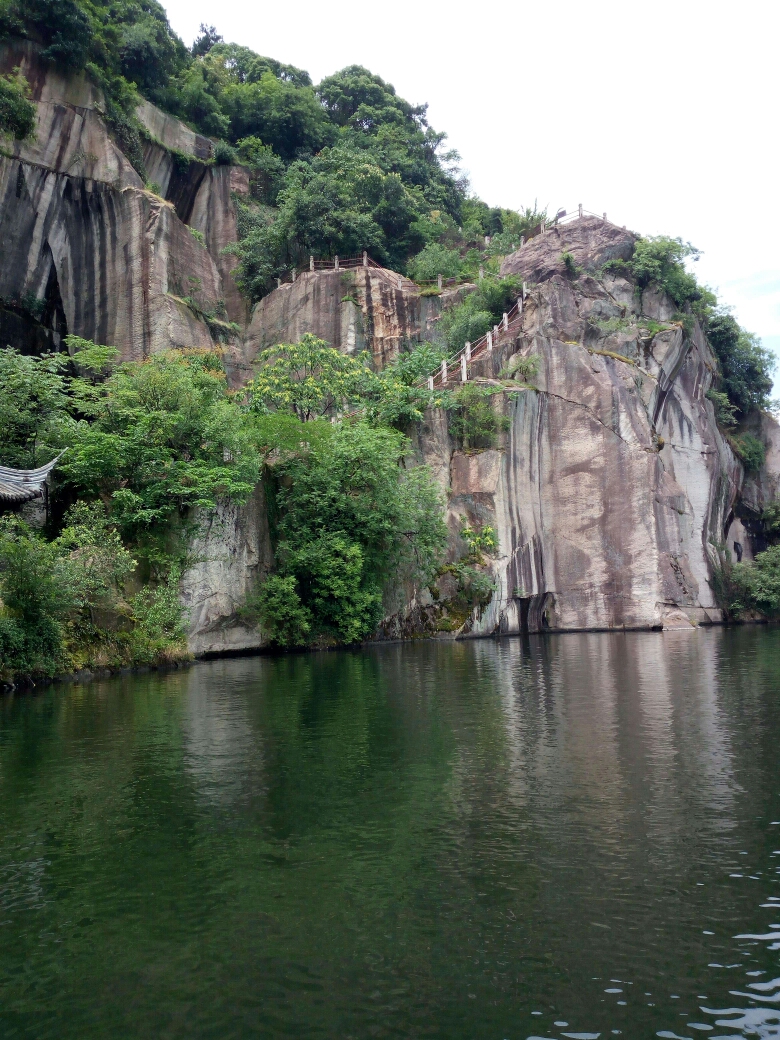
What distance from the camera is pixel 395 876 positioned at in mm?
5879

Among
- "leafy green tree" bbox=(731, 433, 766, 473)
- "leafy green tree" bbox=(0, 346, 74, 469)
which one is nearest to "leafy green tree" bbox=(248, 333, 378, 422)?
"leafy green tree" bbox=(0, 346, 74, 469)

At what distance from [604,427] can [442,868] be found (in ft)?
107

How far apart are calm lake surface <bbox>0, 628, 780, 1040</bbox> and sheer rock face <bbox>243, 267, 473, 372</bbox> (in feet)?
109

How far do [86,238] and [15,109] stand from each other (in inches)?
213

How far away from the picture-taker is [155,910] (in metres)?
5.39

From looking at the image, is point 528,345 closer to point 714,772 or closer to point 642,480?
point 642,480

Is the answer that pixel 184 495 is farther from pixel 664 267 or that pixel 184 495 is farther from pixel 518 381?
pixel 664 267

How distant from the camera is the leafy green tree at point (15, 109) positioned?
3416cm

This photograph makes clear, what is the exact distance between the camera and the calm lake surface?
13.8 ft

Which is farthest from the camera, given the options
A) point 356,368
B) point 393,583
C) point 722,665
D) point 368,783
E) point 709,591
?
point 709,591

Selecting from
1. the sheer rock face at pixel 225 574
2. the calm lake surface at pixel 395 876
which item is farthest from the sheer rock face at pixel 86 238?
the calm lake surface at pixel 395 876

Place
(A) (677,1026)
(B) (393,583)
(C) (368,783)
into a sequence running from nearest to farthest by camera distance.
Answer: (A) (677,1026)
(C) (368,783)
(B) (393,583)

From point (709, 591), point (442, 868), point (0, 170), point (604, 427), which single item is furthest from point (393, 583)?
point (442, 868)

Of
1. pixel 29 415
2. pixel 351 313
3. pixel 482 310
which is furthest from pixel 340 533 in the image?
pixel 351 313
